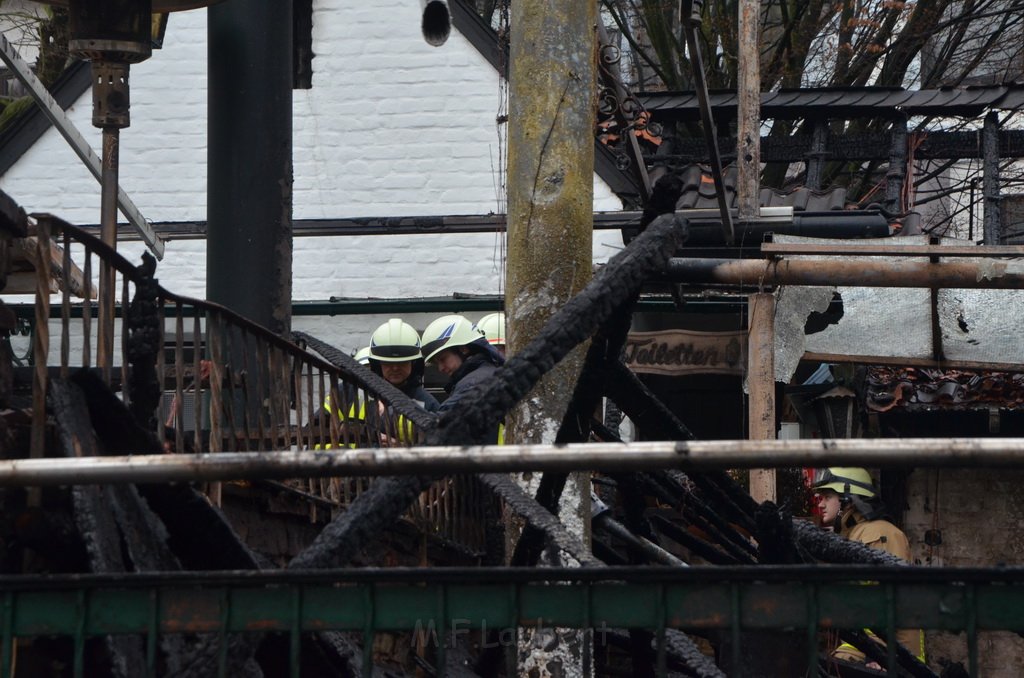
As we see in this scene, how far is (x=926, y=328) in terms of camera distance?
366 inches

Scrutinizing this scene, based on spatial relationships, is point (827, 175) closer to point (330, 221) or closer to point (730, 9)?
point (730, 9)

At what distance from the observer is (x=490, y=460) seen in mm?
2260

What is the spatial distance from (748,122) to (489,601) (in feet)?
24.6

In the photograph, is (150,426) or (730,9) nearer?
(150,426)

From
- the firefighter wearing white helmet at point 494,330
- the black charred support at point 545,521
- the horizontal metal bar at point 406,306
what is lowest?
the black charred support at point 545,521

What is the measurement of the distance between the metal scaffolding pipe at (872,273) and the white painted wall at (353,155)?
294 inches

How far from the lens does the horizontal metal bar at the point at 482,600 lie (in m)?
2.38

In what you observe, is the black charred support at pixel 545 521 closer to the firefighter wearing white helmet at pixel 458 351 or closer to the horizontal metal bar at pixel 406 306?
the firefighter wearing white helmet at pixel 458 351

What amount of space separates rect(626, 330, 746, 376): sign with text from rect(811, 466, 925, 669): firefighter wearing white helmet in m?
1.89

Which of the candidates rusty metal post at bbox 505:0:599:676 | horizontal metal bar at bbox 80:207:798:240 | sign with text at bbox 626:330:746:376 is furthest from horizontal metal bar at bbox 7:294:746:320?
rusty metal post at bbox 505:0:599:676

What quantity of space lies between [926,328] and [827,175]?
10128 millimetres

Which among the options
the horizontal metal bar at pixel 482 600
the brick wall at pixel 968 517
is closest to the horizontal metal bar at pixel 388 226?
the brick wall at pixel 968 517

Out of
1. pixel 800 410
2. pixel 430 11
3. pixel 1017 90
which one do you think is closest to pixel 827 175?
pixel 1017 90

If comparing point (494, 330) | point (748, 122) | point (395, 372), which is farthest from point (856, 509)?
point (395, 372)
